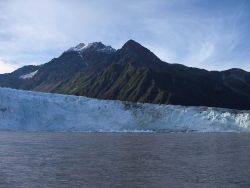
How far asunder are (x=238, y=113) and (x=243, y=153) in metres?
64.9

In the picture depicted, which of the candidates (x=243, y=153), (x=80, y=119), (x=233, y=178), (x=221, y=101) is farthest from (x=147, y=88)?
(x=233, y=178)

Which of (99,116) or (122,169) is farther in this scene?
(99,116)

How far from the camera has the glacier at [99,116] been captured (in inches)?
3295

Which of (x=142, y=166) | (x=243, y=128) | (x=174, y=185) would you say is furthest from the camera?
(x=243, y=128)

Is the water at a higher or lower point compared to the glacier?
lower

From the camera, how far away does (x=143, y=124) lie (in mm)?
97500

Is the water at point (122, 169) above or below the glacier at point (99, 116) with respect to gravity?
below

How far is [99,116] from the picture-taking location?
91.8m

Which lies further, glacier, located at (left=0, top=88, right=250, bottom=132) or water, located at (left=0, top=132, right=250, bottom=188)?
glacier, located at (left=0, top=88, right=250, bottom=132)

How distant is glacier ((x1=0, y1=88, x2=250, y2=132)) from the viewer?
83.7m

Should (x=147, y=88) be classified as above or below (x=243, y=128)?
above

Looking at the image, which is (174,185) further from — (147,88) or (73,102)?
(147,88)

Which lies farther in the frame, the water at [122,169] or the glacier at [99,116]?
the glacier at [99,116]

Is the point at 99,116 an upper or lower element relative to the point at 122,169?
upper
